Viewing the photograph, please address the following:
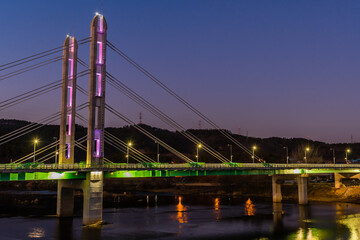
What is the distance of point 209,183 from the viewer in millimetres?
→ 145875

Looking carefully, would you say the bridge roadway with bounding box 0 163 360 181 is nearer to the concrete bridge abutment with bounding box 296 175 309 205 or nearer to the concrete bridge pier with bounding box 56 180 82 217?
the concrete bridge abutment with bounding box 296 175 309 205

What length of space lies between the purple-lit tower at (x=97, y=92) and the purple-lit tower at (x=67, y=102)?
15.8 ft

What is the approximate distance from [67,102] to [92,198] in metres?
16.5

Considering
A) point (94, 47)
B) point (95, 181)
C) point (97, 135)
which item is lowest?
point (95, 181)

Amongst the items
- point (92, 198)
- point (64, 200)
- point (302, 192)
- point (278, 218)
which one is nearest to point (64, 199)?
point (64, 200)

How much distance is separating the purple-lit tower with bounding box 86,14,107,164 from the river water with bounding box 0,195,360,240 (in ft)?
35.0

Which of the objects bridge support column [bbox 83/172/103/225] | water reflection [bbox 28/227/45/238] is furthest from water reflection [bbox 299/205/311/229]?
water reflection [bbox 28/227/45/238]

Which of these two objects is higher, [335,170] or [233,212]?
[335,170]

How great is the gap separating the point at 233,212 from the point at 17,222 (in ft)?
130

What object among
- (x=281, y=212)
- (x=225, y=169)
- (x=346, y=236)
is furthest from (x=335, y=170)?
(x=346, y=236)

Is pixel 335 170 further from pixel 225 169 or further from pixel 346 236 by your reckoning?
pixel 346 236

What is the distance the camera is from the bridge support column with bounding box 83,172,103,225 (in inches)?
2009

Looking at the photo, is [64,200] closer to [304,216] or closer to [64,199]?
[64,199]

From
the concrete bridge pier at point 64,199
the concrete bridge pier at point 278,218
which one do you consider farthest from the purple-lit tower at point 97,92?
the concrete bridge pier at point 278,218
